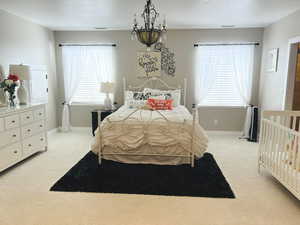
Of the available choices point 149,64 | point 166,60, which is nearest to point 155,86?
point 149,64

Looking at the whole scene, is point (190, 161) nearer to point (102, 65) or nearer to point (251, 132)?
point (251, 132)

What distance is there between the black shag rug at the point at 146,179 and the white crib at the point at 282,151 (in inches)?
25.0

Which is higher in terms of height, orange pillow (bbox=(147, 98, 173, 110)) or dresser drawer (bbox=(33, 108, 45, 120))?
orange pillow (bbox=(147, 98, 173, 110))

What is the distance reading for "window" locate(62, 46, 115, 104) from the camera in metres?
5.42

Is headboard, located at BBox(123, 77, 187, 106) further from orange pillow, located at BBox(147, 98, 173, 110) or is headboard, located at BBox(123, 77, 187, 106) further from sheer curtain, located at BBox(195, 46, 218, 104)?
orange pillow, located at BBox(147, 98, 173, 110)

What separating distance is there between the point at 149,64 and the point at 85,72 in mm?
1615

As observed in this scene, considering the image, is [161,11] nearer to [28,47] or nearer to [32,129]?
[28,47]

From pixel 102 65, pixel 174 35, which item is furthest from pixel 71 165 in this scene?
pixel 174 35

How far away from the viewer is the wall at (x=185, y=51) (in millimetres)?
5129

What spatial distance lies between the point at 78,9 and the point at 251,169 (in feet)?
12.4

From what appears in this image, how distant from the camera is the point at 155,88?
17.7 feet

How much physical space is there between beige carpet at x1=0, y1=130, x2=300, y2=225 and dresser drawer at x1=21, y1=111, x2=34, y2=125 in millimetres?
778

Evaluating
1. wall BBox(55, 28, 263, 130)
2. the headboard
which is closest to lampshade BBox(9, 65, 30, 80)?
wall BBox(55, 28, 263, 130)

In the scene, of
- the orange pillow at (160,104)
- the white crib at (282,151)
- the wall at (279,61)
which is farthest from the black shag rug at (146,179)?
the wall at (279,61)
